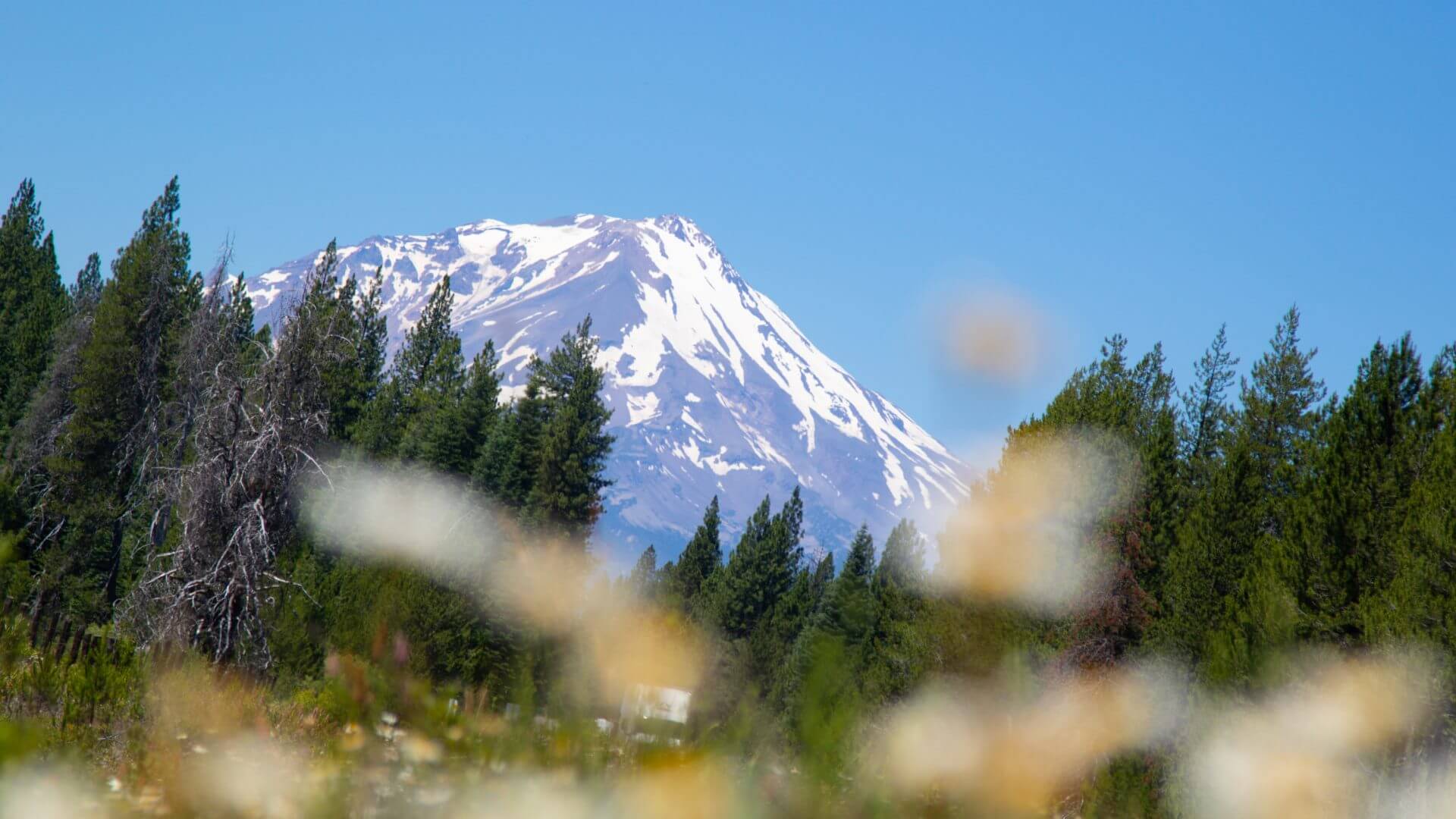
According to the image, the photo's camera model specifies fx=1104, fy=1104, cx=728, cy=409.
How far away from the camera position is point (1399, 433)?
21641 mm

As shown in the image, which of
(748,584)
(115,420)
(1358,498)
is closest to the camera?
(1358,498)

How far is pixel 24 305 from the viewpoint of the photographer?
6000cm

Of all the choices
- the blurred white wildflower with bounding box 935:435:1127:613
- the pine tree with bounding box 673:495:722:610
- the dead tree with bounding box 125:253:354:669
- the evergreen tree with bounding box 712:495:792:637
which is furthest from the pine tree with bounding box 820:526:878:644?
the dead tree with bounding box 125:253:354:669

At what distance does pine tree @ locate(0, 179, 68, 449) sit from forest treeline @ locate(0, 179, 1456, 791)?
9.3 inches

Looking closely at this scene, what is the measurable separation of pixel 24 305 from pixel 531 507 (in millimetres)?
33651

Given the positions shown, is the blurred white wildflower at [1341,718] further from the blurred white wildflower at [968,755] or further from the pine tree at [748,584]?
the pine tree at [748,584]

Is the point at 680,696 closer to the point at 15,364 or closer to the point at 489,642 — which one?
the point at 489,642

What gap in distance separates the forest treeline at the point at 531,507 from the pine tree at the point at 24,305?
0.24 metres

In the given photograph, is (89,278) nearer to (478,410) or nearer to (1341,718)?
(478,410)

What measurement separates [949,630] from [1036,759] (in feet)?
88.3

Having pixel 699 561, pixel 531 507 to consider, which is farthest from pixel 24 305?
pixel 699 561

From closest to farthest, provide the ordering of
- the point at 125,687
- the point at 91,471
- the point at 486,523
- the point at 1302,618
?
1. the point at 125,687
2. the point at 1302,618
3. the point at 91,471
4. the point at 486,523

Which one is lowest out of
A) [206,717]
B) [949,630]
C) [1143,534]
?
[206,717]

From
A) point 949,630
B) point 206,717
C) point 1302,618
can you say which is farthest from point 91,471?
point 206,717
